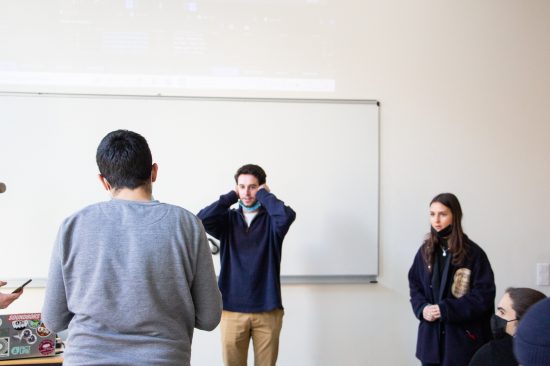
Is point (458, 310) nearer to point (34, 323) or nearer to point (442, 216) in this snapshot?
point (442, 216)

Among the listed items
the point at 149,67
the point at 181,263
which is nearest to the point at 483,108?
the point at 149,67

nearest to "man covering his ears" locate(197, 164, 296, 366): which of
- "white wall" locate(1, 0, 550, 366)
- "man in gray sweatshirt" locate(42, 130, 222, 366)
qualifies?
"white wall" locate(1, 0, 550, 366)

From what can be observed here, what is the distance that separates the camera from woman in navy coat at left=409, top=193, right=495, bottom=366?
2.25m

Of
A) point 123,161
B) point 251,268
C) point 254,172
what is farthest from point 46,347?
point 254,172

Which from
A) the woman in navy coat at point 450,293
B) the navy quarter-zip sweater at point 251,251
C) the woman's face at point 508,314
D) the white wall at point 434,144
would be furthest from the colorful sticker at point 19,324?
the woman's face at point 508,314

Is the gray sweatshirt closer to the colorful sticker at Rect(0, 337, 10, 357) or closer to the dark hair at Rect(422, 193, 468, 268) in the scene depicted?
the colorful sticker at Rect(0, 337, 10, 357)

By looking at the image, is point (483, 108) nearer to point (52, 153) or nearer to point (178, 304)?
point (178, 304)

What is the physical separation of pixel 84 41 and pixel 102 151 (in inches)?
74.0

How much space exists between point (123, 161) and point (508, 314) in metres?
1.61

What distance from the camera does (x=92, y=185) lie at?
2.80 meters

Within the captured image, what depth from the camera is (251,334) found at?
2.44m

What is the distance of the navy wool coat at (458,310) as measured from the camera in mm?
2242

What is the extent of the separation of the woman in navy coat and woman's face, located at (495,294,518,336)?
390 mm

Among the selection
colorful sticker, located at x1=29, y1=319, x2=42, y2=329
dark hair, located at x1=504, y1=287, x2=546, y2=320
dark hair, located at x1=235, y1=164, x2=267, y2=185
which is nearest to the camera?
dark hair, located at x1=504, y1=287, x2=546, y2=320
